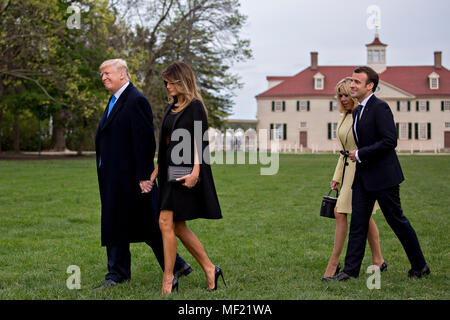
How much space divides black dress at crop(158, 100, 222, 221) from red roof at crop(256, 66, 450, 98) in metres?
60.5

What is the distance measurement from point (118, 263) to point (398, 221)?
2.67 meters

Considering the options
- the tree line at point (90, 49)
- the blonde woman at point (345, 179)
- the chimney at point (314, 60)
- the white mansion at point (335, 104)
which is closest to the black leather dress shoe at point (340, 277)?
the blonde woman at point (345, 179)

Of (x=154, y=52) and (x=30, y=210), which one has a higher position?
(x=154, y=52)

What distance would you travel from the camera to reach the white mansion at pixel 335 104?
6272cm

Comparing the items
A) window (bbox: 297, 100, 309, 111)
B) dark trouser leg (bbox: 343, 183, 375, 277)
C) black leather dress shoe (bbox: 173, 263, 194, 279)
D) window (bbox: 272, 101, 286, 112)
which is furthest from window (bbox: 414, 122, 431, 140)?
black leather dress shoe (bbox: 173, 263, 194, 279)

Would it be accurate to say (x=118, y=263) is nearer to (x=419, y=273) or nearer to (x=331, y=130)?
(x=419, y=273)

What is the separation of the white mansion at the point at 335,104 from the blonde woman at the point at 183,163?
5895 centimetres

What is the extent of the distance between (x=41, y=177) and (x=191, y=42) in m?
15.7

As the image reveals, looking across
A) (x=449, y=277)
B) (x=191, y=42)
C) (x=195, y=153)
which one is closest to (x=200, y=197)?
(x=195, y=153)

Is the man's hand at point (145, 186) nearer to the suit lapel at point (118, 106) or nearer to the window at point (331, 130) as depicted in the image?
the suit lapel at point (118, 106)

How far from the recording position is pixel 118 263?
5.18 meters

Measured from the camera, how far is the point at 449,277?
212 inches
